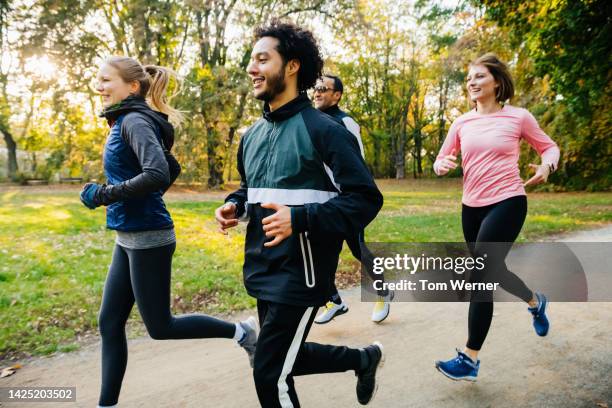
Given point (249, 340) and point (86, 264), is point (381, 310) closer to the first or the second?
point (249, 340)

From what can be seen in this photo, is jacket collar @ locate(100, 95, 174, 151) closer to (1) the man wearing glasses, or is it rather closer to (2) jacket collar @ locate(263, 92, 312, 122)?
(2) jacket collar @ locate(263, 92, 312, 122)

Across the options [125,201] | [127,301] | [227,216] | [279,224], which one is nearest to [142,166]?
[125,201]

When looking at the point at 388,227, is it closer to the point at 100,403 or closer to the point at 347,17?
the point at 100,403

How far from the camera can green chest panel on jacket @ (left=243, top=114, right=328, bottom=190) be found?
2176 millimetres

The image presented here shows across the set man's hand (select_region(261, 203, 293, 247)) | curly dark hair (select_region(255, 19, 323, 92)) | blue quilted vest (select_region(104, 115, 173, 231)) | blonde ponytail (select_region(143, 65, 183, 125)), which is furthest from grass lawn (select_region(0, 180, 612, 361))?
curly dark hair (select_region(255, 19, 323, 92))

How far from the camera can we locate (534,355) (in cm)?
356

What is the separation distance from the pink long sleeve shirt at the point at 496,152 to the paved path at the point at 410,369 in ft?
4.10

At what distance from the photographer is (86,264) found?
21.6 feet

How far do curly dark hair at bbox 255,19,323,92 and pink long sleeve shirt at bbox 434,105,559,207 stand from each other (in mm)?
1568

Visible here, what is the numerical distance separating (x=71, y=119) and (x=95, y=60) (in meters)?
3.55

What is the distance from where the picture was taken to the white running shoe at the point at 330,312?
14.7ft

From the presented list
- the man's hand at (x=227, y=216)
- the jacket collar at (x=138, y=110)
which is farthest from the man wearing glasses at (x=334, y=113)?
the man's hand at (x=227, y=216)

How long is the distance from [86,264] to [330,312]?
12.9ft

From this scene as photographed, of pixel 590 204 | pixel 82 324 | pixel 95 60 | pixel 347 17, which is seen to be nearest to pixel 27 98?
pixel 95 60
